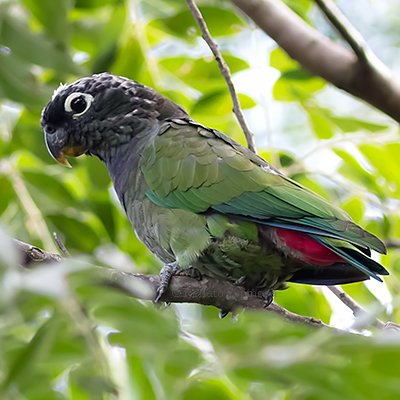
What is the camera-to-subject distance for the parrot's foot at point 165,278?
2182 mm

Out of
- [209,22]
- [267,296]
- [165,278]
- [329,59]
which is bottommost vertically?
[267,296]

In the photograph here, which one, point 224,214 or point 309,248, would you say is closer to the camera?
point 309,248

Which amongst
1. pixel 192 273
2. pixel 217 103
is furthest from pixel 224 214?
pixel 217 103

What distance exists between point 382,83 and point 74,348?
1.03 m

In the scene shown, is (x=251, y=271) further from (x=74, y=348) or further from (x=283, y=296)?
(x=74, y=348)

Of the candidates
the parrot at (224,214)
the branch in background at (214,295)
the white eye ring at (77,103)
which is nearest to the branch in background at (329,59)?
the parrot at (224,214)

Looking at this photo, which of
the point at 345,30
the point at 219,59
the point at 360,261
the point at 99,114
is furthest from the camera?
the point at 99,114

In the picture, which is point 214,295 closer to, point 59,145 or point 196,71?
point 59,145

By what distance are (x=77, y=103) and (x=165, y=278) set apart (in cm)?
104

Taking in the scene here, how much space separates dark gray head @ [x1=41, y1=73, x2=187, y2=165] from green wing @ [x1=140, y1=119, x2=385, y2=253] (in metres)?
0.19

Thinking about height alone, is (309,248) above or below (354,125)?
below

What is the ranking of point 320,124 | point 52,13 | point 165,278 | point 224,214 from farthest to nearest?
point 320,124 < point 52,13 < point 224,214 < point 165,278

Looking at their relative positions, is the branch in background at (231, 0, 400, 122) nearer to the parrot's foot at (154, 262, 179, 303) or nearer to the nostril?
the parrot's foot at (154, 262, 179, 303)

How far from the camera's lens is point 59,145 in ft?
9.88
